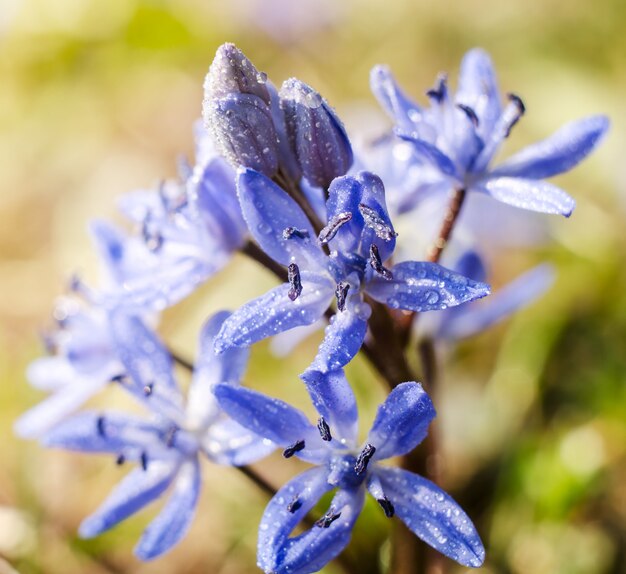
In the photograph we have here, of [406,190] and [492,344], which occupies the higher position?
[406,190]

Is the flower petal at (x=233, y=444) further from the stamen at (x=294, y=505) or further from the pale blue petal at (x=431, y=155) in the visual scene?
the pale blue petal at (x=431, y=155)

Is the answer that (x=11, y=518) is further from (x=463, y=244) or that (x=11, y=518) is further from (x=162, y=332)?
(x=463, y=244)

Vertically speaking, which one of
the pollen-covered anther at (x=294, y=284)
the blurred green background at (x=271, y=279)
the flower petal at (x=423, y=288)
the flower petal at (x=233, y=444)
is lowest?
the blurred green background at (x=271, y=279)

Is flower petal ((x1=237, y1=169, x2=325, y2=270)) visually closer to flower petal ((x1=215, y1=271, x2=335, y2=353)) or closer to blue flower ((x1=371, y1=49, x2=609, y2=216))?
flower petal ((x1=215, y1=271, x2=335, y2=353))

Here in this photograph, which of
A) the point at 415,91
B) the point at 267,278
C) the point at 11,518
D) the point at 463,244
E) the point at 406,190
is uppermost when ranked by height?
the point at 406,190

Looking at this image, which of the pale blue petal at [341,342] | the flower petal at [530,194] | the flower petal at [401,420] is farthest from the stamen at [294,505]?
the flower petal at [530,194]

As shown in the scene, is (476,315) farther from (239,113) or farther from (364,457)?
(239,113)

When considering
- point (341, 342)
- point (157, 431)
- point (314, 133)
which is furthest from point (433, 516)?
point (314, 133)

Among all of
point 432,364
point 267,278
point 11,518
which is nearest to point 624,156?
point 267,278
